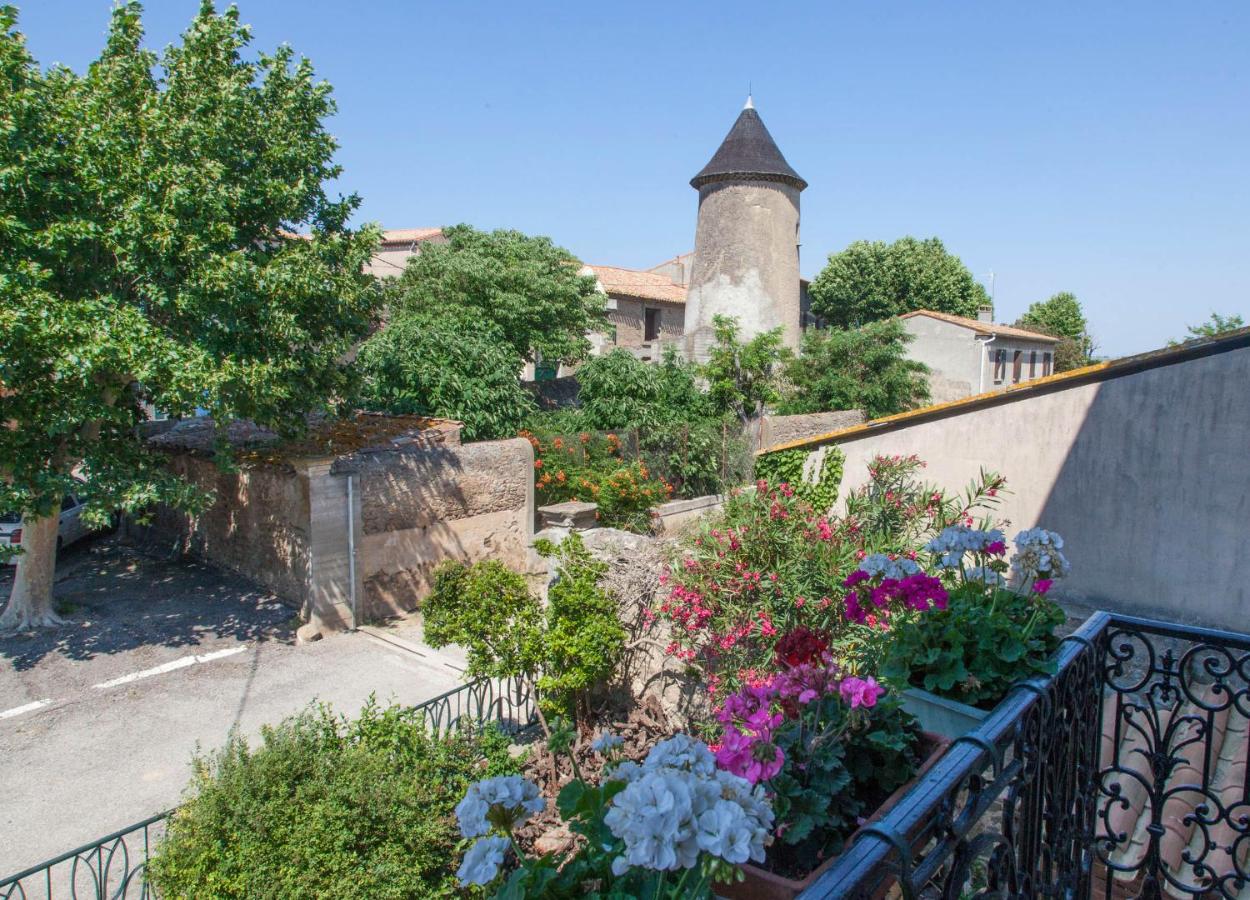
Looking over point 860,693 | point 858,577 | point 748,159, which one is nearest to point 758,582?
point 858,577

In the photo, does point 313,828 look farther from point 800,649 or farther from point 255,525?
point 255,525

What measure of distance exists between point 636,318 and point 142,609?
20801 mm

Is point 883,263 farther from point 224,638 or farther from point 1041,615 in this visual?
point 1041,615

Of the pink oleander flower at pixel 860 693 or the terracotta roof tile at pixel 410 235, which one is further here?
the terracotta roof tile at pixel 410 235

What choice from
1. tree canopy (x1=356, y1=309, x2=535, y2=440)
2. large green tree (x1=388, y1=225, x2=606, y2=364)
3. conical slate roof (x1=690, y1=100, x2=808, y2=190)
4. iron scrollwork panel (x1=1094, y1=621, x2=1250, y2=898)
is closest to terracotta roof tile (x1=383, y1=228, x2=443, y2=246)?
large green tree (x1=388, y1=225, x2=606, y2=364)

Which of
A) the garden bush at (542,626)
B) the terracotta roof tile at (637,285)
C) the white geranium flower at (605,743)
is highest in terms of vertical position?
the terracotta roof tile at (637,285)

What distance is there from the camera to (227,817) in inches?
181

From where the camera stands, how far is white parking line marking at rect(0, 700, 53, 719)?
26.6ft

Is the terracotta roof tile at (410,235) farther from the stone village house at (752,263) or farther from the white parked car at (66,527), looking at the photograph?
the white parked car at (66,527)

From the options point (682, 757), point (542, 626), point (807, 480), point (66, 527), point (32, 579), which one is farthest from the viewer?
point (66, 527)

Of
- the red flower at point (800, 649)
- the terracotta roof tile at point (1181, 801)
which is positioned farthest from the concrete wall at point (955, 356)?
the red flower at point (800, 649)

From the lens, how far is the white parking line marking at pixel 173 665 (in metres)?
9.01

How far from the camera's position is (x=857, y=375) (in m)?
22.3

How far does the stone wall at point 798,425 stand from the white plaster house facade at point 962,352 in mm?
8167
